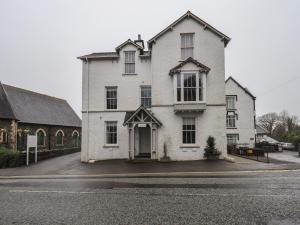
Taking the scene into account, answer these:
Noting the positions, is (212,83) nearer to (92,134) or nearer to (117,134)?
(117,134)

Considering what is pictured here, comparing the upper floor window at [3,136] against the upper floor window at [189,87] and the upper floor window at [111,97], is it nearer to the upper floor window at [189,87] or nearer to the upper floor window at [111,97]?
the upper floor window at [111,97]

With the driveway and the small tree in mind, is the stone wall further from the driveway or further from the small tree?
the driveway

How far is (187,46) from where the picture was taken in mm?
21344

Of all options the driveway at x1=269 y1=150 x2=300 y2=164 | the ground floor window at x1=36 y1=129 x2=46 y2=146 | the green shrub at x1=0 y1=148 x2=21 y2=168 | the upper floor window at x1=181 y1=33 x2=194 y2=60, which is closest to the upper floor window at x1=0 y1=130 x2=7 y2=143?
the ground floor window at x1=36 y1=129 x2=46 y2=146

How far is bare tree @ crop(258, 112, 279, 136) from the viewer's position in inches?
3238

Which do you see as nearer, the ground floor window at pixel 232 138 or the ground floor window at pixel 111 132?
the ground floor window at pixel 111 132

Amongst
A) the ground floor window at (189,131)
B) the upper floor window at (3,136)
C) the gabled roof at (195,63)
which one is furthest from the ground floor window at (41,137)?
the gabled roof at (195,63)

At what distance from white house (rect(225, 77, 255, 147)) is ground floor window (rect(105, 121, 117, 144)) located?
22039mm

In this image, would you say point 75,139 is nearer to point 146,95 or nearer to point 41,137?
point 41,137

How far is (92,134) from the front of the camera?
887 inches

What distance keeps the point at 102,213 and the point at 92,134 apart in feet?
54.2

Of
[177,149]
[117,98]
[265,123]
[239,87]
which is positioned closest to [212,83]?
[177,149]

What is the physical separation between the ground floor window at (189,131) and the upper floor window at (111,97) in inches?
269

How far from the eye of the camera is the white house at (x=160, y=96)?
20438 mm
